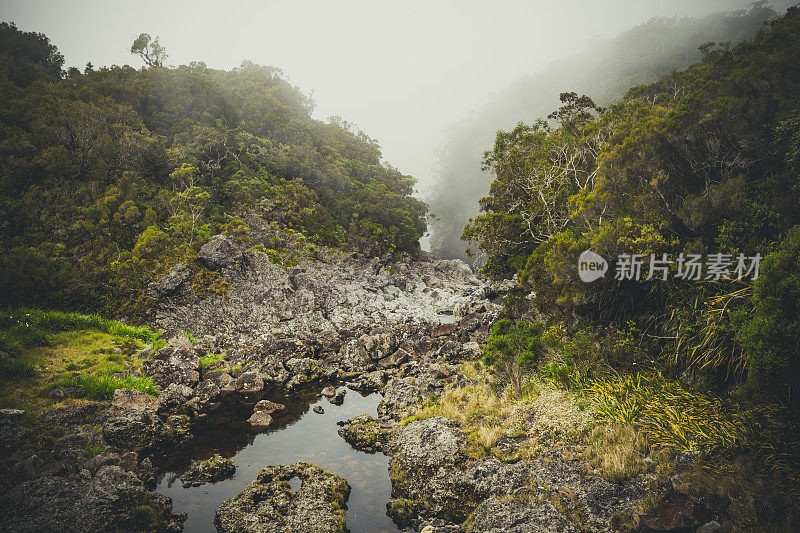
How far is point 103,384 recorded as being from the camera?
41.0ft

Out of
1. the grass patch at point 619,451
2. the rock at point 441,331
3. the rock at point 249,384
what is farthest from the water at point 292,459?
the rock at point 441,331

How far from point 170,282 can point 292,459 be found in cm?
1653

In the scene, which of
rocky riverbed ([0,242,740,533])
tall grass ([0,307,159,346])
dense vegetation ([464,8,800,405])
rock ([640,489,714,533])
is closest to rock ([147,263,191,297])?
rocky riverbed ([0,242,740,533])

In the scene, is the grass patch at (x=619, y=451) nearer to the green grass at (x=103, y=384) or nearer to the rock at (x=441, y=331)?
the rock at (x=441, y=331)

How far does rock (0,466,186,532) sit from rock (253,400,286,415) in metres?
5.44

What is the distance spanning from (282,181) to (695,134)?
1509 inches

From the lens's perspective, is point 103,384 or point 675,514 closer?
point 675,514

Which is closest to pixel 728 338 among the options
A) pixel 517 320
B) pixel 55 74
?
pixel 517 320

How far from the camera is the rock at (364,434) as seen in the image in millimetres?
11290

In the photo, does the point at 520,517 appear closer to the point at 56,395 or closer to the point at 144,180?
the point at 56,395

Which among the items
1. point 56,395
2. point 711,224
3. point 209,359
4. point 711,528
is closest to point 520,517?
point 711,528

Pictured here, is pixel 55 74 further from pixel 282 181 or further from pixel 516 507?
pixel 516 507

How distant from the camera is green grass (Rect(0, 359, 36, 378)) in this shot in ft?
39.2

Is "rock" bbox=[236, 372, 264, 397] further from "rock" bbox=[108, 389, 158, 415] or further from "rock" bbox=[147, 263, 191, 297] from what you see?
"rock" bbox=[147, 263, 191, 297]
